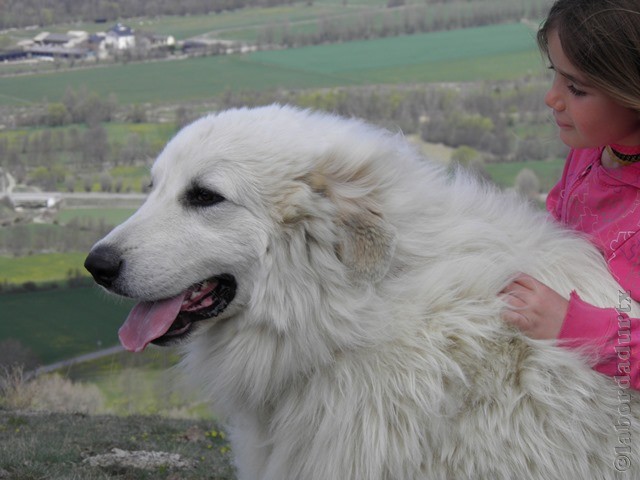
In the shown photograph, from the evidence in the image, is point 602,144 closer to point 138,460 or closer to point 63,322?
point 138,460

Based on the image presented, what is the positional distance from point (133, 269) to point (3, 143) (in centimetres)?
2389

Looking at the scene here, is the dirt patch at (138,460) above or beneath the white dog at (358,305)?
beneath

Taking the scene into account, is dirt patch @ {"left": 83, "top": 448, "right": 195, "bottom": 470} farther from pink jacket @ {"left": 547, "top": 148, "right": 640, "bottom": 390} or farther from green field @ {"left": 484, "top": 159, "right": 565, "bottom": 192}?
green field @ {"left": 484, "top": 159, "right": 565, "bottom": 192}

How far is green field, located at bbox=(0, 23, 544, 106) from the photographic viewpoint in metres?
27.7

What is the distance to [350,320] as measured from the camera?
12.0 ft

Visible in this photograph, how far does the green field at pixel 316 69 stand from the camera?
91.0 feet

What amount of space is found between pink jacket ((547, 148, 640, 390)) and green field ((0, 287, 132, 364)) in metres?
16.4

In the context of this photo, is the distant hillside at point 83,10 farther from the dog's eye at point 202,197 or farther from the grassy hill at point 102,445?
the dog's eye at point 202,197

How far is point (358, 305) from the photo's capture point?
12.1 ft

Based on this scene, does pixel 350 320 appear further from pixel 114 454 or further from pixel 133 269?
pixel 114 454

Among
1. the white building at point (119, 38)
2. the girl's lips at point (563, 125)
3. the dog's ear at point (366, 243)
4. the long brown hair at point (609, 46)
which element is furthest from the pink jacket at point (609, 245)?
the white building at point (119, 38)

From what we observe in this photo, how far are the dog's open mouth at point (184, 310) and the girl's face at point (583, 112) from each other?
5.53 ft

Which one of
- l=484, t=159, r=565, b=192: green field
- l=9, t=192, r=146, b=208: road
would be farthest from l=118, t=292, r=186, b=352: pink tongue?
l=484, t=159, r=565, b=192: green field

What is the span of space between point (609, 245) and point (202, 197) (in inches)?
74.7
